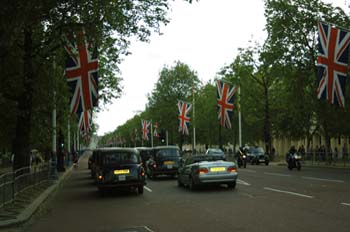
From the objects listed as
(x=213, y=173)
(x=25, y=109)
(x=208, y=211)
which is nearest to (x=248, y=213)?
(x=208, y=211)

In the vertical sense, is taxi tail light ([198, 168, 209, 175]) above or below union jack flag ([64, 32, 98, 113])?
below

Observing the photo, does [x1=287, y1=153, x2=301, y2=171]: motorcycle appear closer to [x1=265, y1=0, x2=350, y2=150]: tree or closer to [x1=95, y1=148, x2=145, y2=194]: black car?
[x1=265, y1=0, x2=350, y2=150]: tree

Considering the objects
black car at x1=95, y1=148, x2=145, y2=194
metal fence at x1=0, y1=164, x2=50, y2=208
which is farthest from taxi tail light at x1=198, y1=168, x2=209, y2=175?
metal fence at x1=0, y1=164, x2=50, y2=208

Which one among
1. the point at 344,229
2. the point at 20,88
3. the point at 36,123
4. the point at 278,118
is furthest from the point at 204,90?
the point at 344,229

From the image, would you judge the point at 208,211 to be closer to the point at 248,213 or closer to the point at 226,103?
the point at 248,213

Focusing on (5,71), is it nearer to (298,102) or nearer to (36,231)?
(36,231)

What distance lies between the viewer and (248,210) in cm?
1291

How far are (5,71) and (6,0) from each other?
331 inches

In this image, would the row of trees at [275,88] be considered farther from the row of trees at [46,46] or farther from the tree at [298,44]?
the row of trees at [46,46]

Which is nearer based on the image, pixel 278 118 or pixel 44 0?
pixel 44 0

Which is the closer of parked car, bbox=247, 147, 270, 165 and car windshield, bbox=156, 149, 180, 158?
car windshield, bbox=156, 149, 180, 158

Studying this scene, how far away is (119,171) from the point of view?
1895 cm

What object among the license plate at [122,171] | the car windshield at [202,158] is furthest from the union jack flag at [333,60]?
the license plate at [122,171]

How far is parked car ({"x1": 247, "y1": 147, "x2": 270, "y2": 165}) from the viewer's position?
4961 centimetres
